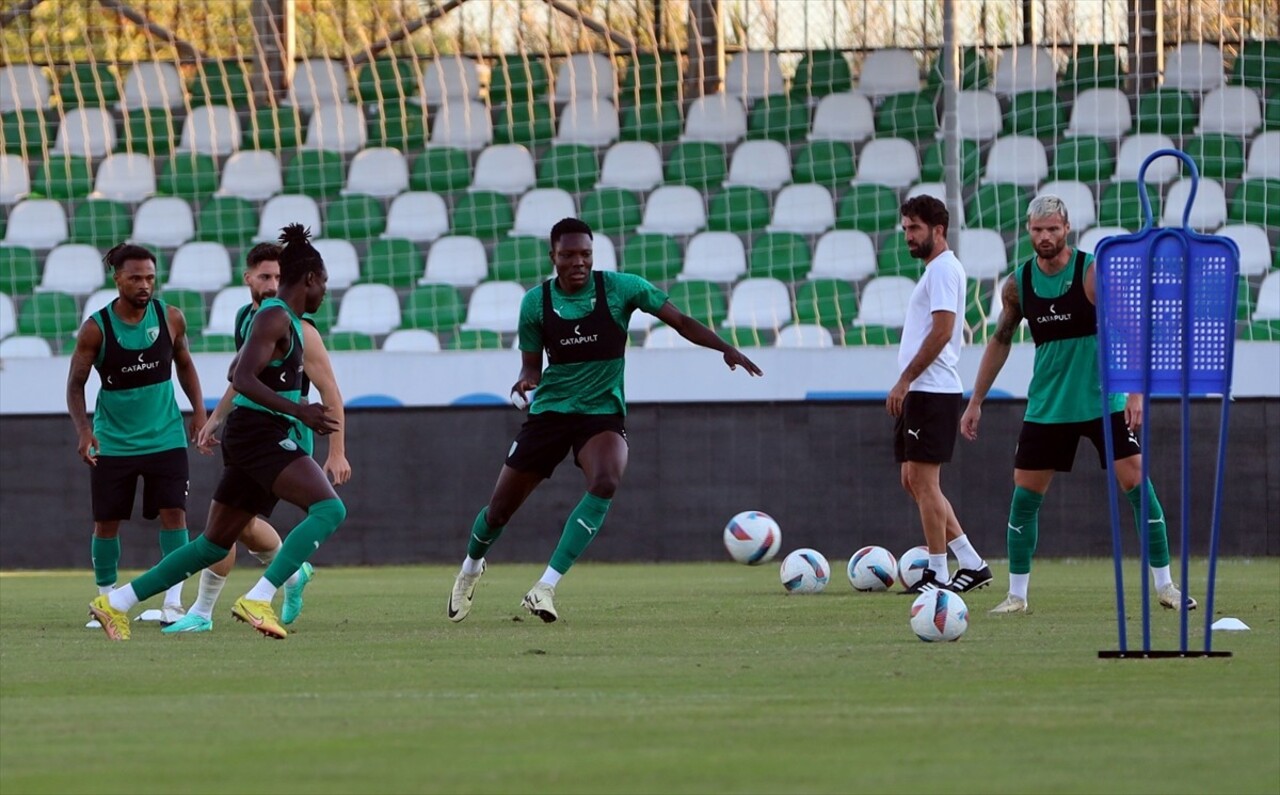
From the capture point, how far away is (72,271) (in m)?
23.8

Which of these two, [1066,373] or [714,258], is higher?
[1066,373]

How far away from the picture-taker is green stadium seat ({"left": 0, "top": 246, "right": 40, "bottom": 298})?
23672 millimetres

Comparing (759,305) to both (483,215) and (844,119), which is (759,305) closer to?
(844,119)

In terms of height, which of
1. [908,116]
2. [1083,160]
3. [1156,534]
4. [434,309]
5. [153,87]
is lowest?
[1156,534]

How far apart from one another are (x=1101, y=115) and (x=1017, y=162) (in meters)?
1.17

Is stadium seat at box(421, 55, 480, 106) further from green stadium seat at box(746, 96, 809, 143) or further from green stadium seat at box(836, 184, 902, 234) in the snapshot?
green stadium seat at box(836, 184, 902, 234)

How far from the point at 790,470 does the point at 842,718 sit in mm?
12151

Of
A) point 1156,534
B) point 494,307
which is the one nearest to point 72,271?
point 494,307

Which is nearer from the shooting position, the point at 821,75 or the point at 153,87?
the point at 821,75

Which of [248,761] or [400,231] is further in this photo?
[400,231]

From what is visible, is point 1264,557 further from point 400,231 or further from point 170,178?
point 170,178

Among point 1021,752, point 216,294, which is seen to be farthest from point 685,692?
point 216,294

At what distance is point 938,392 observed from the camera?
1098 centimetres

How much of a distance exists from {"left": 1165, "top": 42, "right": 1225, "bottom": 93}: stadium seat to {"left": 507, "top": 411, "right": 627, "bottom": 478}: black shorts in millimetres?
14714
